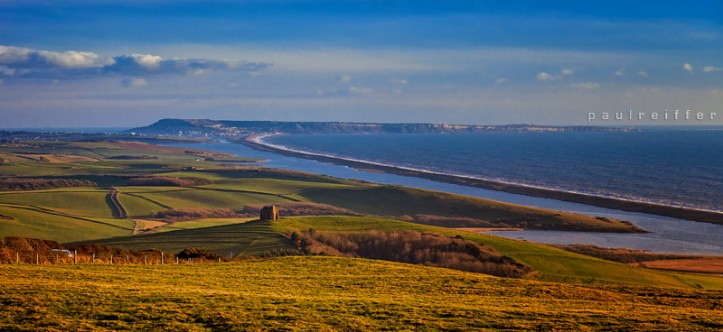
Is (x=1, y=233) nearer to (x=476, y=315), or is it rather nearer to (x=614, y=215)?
(x=476, y=315)

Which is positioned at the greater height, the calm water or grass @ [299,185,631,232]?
grass @ [299,185,631,232]

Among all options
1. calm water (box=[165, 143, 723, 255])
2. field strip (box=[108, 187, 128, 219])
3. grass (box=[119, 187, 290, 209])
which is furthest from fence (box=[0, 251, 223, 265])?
grass (box=[119, 187, 290, 209])

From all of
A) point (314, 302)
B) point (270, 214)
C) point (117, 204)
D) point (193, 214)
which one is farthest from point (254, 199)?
point (314, 302)

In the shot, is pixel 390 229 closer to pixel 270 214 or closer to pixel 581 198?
pixel 270 214

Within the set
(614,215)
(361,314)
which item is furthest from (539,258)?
(614,215)

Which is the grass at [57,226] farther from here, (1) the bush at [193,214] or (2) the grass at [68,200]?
(1) the bush at [193,214]

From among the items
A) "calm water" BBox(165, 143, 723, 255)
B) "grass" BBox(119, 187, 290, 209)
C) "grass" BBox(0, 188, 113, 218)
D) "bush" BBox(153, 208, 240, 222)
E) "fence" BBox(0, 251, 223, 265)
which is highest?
"fence" BBox(0, 251, 223, 265)

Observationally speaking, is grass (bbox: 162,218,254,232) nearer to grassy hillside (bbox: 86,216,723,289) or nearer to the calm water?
grassy hillside (bbox: 86,216,723,289)

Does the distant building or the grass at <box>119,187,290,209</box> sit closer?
the distant building
